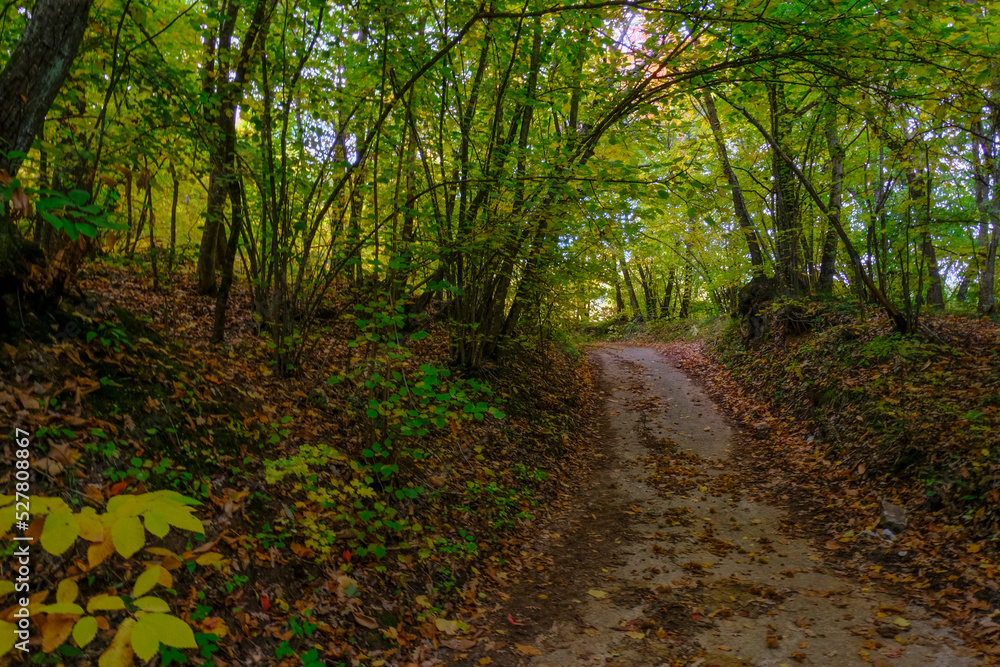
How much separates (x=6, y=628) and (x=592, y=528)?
19.5ft

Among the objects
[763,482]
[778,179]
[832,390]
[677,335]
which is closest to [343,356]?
[763,482]

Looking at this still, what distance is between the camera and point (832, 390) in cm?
873

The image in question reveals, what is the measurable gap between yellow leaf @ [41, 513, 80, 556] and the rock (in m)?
6.84

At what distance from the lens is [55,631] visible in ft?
4.80

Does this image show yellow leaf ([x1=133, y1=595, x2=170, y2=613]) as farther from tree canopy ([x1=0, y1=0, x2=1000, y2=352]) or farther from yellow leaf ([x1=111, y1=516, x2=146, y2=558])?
tree canopy ([x1=0, y1=0, x2=1000, y2=352])

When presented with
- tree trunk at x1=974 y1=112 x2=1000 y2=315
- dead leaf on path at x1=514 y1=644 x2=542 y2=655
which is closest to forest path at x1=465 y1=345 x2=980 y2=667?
dead leaf on path at x1=514 y1=644 x2=542 y2=655

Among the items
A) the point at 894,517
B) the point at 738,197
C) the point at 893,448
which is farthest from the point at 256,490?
the point at 738,197

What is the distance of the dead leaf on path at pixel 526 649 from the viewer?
4.07 m

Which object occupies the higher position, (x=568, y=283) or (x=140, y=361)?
(x=568, y=283)

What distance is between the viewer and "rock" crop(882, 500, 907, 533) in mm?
5520

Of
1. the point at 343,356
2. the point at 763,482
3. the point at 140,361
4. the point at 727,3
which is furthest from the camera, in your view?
the point at 343,356

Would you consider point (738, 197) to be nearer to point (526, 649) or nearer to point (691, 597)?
point (691, 597)

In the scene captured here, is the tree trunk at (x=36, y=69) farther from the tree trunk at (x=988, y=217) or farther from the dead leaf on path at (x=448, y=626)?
the tree trunk at (x=988, y=217)

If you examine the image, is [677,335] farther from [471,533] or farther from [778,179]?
[471,533]
